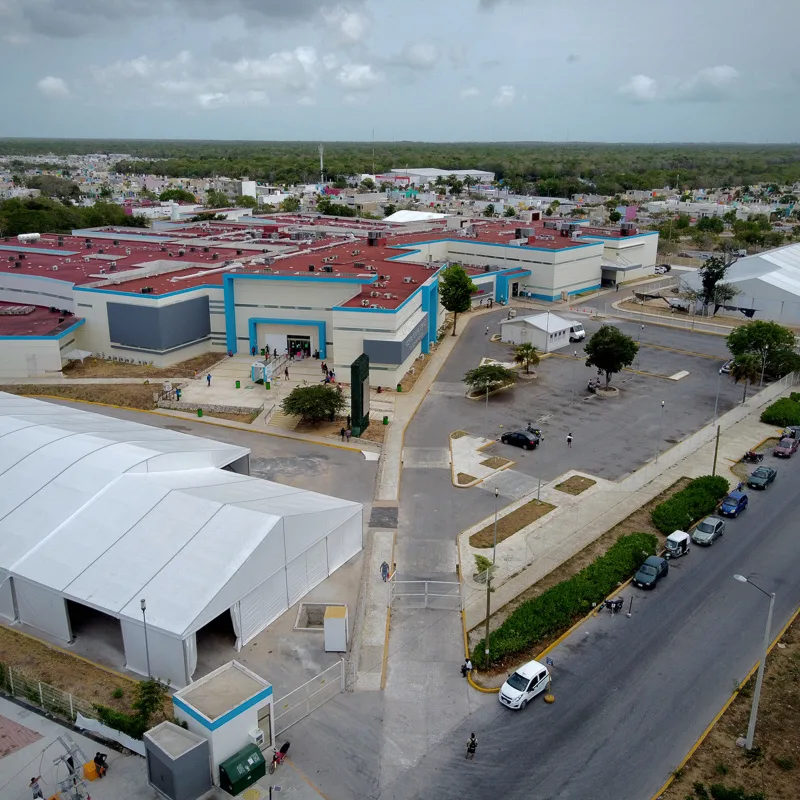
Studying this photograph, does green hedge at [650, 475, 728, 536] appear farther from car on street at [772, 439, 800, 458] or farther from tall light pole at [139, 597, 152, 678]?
tall light pole at [139, 597, 152, 678]

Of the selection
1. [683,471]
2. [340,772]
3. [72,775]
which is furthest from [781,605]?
[72,775]

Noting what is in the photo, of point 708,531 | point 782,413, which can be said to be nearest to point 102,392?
point 708,531

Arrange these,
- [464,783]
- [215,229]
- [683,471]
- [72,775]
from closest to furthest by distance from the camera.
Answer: [72,775], [464,783], [683,471], [215,229]

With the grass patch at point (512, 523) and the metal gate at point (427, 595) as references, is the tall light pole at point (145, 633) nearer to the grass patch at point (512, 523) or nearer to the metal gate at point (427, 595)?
the metal gate at point (427, 595)

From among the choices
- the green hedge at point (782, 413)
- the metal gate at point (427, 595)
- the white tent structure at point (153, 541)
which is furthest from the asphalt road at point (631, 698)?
the green hedge at point (782, 413)

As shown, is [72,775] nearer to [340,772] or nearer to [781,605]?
[340,772]
